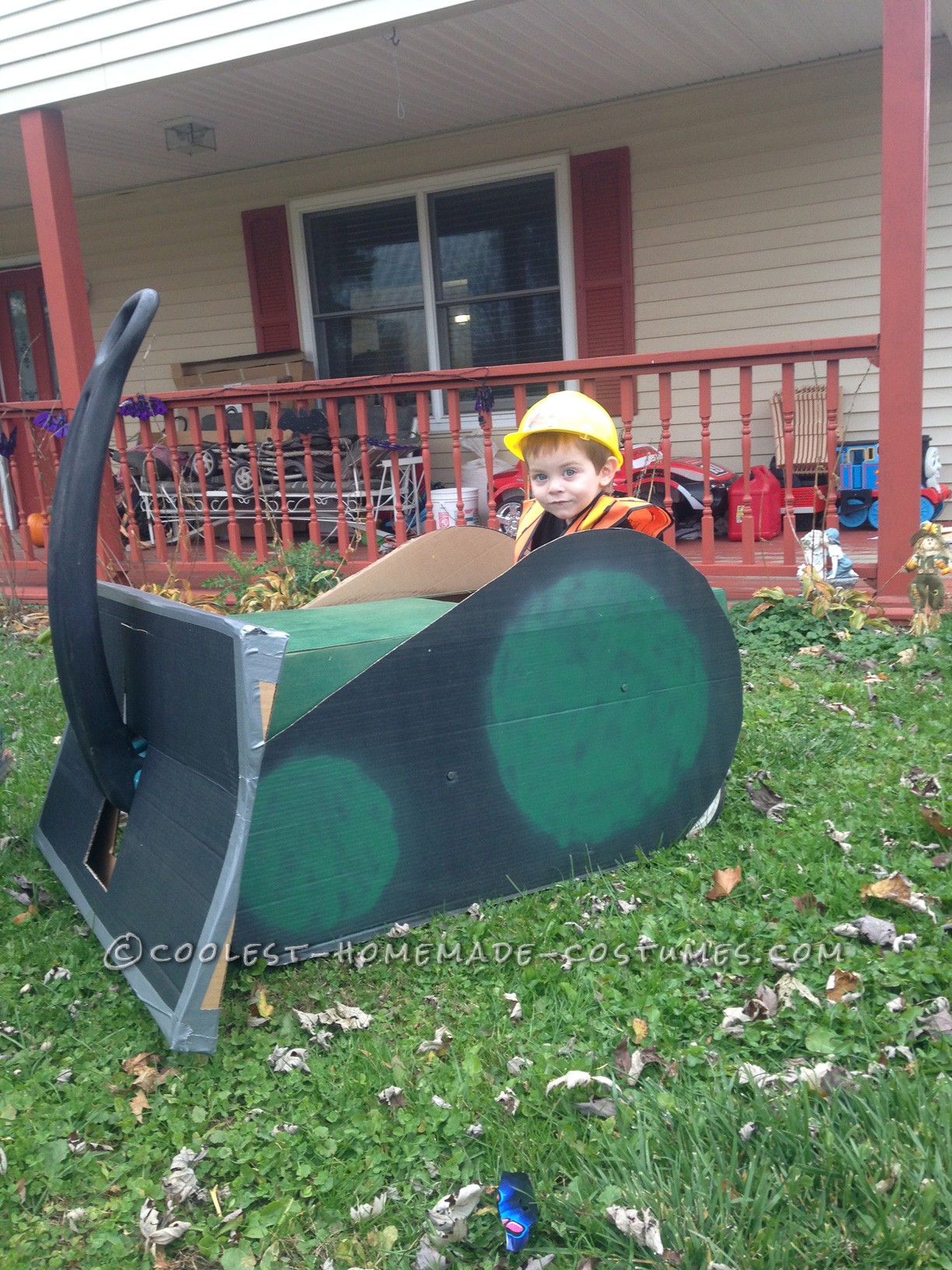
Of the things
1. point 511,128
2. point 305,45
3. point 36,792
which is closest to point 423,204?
point 511,128

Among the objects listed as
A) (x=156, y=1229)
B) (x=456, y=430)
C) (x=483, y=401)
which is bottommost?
(x=156, y=1229)

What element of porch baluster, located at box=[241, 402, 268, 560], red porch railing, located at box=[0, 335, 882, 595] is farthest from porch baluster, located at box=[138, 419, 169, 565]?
porch baluster, located at box=[241, 402, 268, 560]

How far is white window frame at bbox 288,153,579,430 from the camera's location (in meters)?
7.31

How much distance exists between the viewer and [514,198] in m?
7.51

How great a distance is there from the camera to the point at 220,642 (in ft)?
6.23

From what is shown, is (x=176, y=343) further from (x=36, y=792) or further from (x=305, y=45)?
(x=36, y=792)

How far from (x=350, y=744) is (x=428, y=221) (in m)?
6.59

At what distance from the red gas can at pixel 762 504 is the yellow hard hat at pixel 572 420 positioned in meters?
4.12

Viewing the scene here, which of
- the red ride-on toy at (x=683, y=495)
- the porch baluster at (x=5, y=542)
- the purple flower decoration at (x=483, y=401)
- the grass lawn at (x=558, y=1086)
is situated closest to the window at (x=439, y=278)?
the red ride-on toy at (x=683, y=495)

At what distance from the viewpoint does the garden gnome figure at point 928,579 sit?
14.0 feet

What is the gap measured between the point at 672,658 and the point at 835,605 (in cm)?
236

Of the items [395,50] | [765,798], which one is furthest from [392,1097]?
[395,50]

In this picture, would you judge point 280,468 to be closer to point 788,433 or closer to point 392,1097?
point 788,433

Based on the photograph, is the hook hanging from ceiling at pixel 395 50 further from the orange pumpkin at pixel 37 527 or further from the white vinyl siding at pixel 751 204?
the orange pumpkin at pixel 37 527
